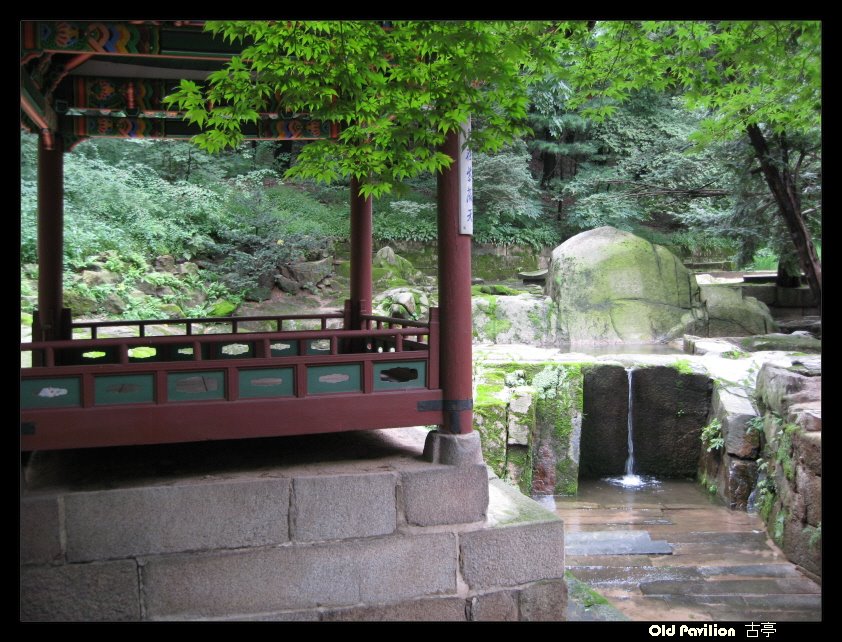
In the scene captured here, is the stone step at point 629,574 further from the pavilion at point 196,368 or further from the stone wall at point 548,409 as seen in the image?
the pavilion at point 196,368

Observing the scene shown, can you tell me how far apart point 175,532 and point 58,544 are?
672mm

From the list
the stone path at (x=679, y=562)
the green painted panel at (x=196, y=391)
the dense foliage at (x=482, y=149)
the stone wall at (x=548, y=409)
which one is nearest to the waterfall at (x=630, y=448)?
the stone path at (x=679, y=562)

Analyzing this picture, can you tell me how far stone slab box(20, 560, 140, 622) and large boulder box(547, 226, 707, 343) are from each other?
12450 millimetres

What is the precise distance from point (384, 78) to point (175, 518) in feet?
11.8

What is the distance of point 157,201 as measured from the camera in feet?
58.9

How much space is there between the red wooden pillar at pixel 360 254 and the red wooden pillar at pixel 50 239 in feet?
8.99

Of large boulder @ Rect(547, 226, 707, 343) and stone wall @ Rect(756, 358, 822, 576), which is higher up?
large boulder @ Rect(547, 226, 707, 343)

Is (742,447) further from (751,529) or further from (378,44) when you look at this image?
(378,44)

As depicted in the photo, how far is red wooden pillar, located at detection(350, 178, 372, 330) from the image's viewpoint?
23.7 feet

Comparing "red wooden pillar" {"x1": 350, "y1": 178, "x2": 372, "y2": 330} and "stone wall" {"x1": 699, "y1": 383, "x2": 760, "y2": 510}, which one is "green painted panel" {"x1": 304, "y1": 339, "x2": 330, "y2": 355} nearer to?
"red wooden pillar" {"x1": 350, "y1": 178, "x2": 372, "y2": 330}

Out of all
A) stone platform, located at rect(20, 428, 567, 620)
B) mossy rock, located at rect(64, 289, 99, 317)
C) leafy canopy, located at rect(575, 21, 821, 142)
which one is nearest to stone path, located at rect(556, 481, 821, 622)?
stone platform, located at rect(20, 428, 567, 620)

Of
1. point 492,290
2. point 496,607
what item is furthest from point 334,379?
point 492,290

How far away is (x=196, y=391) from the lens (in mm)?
4984

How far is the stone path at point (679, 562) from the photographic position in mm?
7352
